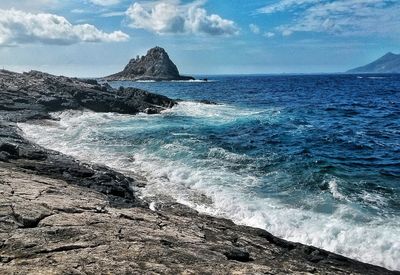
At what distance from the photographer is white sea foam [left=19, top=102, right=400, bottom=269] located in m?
13.4

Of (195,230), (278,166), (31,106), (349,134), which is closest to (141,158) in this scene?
(278,166)

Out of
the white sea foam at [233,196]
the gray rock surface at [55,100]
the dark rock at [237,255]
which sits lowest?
the white sea foam at [233,196]

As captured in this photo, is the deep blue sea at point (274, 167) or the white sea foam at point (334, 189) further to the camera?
the white sea foam at point (334, 189)

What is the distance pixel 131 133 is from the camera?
33.6 metres

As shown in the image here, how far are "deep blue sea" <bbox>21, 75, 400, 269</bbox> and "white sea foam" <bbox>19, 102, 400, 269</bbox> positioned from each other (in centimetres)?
4

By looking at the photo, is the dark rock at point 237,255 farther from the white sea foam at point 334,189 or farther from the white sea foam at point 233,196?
the white sea foam at point 334,189

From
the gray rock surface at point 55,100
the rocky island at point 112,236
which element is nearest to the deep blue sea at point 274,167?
the rocky island at point 112,236

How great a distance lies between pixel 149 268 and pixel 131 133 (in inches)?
1030

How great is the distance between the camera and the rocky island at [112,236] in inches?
324

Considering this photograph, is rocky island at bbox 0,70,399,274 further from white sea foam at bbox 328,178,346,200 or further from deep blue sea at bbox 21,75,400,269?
white sea foam at bbox 328,178,346,200

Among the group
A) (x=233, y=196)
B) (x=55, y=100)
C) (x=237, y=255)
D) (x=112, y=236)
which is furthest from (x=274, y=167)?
(x=55, y=100)

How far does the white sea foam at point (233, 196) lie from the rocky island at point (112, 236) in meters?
1.31

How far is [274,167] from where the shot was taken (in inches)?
901

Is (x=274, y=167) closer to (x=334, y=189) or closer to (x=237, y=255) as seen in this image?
(x=334, y=189)
